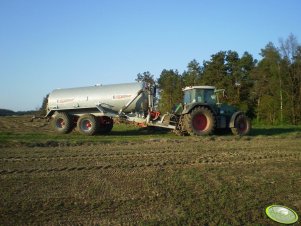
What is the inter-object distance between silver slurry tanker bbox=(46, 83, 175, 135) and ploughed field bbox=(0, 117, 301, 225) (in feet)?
24.0

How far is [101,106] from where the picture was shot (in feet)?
64.3

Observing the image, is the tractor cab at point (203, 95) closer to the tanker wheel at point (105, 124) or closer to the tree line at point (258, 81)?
the tanker wheel at point (105, 124)

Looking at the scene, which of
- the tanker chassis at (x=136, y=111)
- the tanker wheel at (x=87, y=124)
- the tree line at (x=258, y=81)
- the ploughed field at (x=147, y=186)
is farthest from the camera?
the tree line at (x=258, y=81)

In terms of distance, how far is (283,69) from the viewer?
3988 centimetres

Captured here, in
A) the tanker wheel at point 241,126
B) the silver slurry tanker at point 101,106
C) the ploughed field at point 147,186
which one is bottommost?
the ploughed field at point 147,186

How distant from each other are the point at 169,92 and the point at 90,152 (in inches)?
1405

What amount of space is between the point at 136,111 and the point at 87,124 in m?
2.47

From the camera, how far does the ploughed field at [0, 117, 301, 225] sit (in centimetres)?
545

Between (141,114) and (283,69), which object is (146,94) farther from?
(283,69)

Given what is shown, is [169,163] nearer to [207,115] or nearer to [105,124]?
[207,115]

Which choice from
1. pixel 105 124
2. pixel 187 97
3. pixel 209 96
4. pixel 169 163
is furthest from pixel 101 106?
pixel 169 163

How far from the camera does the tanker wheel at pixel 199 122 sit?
1753 cm

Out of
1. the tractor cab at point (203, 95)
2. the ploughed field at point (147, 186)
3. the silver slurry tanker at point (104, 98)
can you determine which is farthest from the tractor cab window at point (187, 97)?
the ploughed field at point (147, 186)

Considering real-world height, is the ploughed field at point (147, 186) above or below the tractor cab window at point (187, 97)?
below
